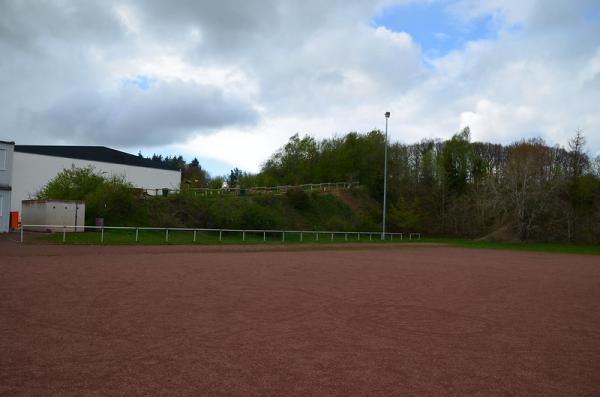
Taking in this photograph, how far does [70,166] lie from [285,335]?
56.5 metres

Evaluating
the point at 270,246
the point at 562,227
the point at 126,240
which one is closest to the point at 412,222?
the point at 562,227

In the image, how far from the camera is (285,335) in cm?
789

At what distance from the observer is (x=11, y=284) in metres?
11.7

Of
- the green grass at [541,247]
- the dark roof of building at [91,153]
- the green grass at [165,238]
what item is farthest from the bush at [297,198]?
the dark roof of building at [91,153]

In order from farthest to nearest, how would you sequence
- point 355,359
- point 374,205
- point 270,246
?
point 374,205
point 270,246
point 355,359

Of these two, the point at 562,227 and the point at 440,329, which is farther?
the point at 562,227

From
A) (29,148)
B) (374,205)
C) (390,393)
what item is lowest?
→ (390,393)

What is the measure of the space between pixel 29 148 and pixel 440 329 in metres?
58.4

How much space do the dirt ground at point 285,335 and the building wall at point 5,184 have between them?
18.4 m

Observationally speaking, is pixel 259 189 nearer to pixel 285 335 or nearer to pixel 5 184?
pixel 5 184

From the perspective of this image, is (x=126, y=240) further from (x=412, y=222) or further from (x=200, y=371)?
(x=412, y=222)

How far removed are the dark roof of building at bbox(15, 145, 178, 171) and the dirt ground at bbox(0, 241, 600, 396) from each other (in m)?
47.5

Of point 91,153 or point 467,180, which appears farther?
point 467,180

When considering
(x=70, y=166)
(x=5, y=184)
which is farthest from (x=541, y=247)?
(x=70, y=166)
